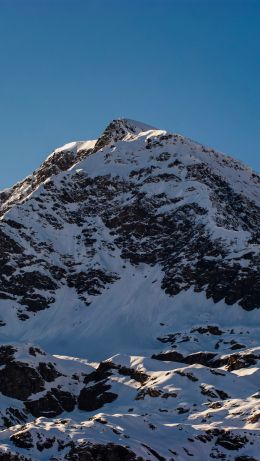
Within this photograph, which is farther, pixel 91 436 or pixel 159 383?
pixel 159 383

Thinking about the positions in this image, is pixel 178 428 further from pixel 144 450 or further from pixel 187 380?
pixel 187 380

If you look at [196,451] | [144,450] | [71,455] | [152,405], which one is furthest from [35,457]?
[152,405]

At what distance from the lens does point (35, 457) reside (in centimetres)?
14975

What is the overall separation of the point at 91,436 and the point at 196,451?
16058mm

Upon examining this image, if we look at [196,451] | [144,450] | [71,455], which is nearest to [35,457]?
[71,455]

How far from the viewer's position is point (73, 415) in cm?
19900

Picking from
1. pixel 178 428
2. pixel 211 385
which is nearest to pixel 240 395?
pixel 211 385

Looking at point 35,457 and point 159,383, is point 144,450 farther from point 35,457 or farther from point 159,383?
point 159,383

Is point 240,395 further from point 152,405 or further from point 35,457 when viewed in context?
point 35,457

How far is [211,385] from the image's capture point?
19550 cm

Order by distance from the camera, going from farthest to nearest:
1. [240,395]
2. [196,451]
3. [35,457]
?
[240,395] → [196,451] → [35,457]

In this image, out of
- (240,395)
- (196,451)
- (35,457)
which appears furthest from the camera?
(240,395)

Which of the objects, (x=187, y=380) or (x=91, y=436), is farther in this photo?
(x=187, y=380)

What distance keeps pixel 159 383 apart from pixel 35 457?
2058 inches
